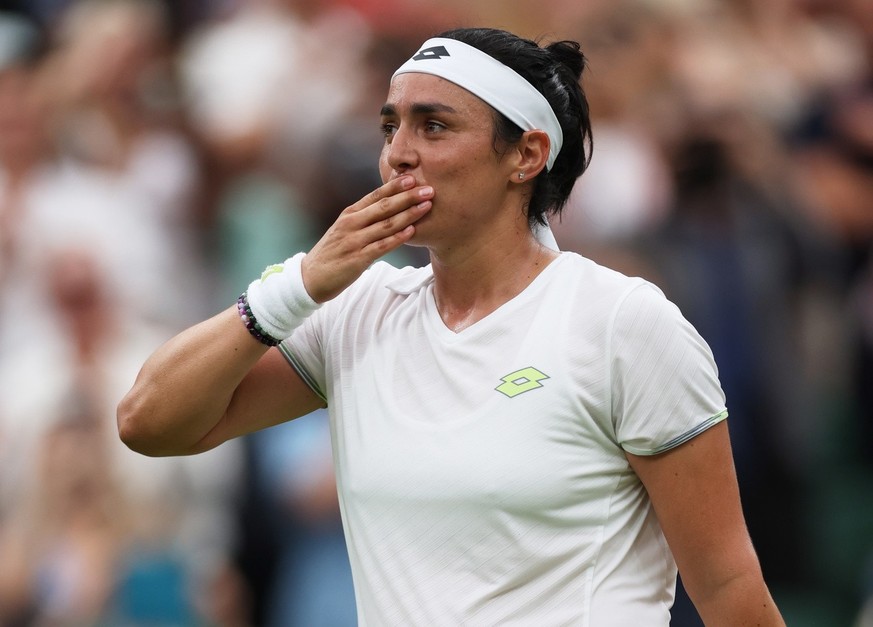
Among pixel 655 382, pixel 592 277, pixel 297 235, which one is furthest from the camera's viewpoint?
pixel 297 235

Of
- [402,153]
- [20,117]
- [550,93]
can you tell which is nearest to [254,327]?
[402,153]

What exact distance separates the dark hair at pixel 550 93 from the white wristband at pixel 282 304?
581 mm

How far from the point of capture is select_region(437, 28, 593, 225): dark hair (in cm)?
327

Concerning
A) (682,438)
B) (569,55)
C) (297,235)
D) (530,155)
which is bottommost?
(682,438)

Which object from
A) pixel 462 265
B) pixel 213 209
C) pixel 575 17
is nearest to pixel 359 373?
pixel 462 265

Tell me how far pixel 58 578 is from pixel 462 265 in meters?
3.62

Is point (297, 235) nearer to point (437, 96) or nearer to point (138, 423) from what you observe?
point (138, 423)

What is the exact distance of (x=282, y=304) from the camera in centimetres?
315

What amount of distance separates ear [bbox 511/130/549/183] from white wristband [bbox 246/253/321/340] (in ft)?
1.89

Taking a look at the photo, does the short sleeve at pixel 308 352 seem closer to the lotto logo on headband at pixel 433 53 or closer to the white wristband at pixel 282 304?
the white wristband at pixel 282 304

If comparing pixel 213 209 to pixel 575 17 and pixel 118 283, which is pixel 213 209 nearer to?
pixel 118 283

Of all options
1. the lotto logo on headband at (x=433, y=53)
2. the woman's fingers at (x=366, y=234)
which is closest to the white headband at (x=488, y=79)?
the lotto logo on headband at (x=433, y=53)

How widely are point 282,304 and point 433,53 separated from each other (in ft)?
2.30

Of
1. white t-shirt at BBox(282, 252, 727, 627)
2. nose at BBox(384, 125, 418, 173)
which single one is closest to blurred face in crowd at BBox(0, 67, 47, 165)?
nose at BBox(384, 125, 418, 173)
